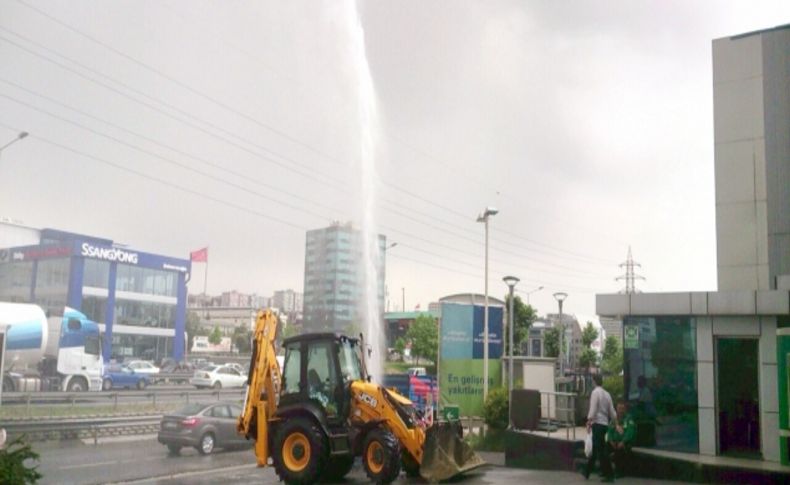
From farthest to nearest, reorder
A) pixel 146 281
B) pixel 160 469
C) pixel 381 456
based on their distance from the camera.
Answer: pixel 146 281 → pixel 160 469 → pixel 381 456

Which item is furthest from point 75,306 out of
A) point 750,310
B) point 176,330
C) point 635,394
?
point 750,310

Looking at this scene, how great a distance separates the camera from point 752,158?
57.7ft

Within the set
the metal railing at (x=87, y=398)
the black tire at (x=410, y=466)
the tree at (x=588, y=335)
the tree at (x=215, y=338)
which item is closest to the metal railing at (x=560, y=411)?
the black tire at (x=410, y=466)

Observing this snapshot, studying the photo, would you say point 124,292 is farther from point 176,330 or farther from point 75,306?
point 176,330

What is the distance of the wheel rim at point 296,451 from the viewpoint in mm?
14297

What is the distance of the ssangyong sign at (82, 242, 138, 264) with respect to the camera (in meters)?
29.1

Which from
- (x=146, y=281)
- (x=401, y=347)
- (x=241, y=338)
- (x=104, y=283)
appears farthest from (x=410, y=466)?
(x=241, y=338)

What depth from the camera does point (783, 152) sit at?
17.2 m

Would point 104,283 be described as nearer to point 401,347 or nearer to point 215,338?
point 401,347

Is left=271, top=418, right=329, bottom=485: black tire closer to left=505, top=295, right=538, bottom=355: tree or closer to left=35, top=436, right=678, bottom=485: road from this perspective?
left=35, top=436, right=678, bottom=485: road

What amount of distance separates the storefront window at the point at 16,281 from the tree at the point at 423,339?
42010 millimetres

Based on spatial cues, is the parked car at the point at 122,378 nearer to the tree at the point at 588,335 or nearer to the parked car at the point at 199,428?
the parked car at the point at 199,428

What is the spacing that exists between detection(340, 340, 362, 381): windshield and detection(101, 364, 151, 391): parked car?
66.9ft

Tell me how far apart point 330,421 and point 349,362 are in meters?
1.23
